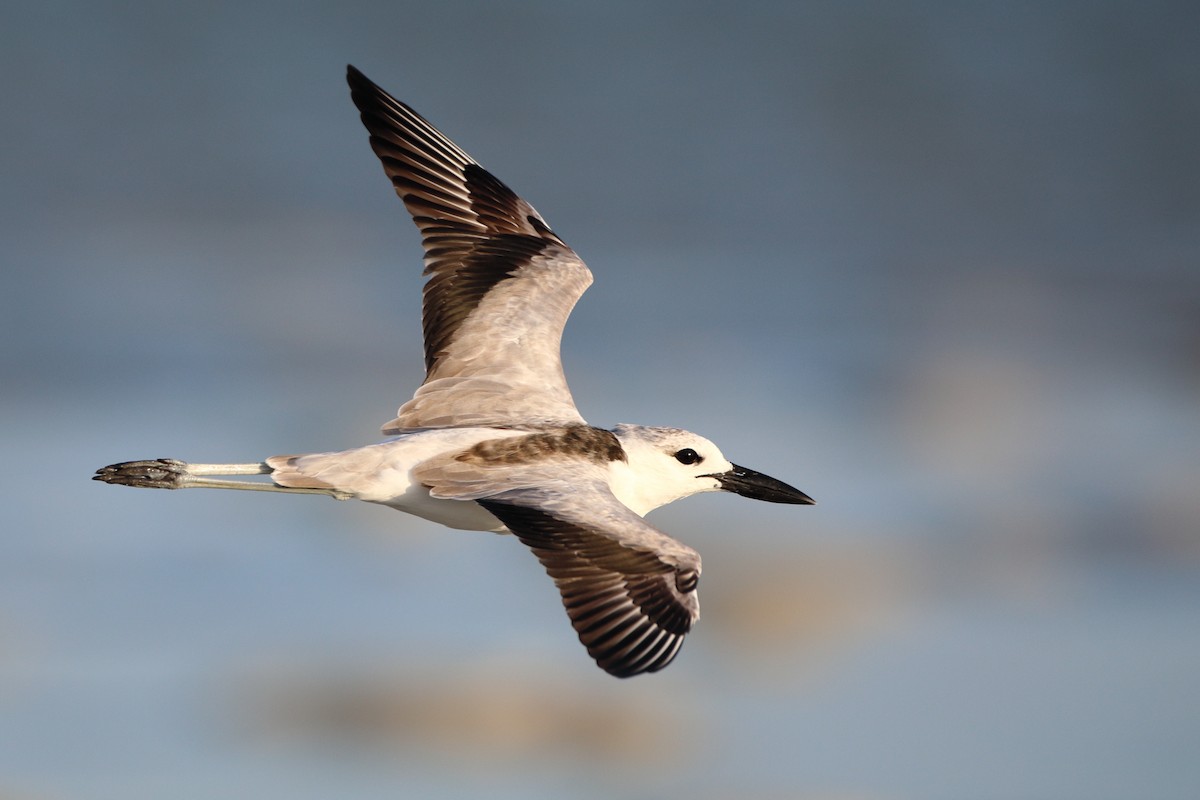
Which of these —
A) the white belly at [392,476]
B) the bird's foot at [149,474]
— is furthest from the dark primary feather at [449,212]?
the bird's foot at [149,474]

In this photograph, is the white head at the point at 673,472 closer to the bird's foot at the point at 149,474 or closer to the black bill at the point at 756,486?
the black bill at the point at 756,486

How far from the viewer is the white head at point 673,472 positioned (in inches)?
497

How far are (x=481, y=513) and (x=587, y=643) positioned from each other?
2.14 metres

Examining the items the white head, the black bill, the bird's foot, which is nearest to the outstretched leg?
the bird's foot

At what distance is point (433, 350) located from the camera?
1396cm

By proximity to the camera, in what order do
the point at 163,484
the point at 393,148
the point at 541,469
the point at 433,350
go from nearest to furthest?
1. the point at 541,469
2. the point at 163,484
3. the point at 433,350
4. the point at 393,148

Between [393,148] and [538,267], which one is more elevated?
[393,148]

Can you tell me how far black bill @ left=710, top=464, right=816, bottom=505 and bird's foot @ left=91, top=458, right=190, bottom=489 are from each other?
444 cm

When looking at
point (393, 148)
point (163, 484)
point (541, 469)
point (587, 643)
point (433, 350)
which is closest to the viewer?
point (587, 643)

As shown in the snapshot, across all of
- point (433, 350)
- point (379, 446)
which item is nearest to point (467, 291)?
point (433, 350)

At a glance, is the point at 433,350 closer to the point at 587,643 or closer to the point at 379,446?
the point at 379,446

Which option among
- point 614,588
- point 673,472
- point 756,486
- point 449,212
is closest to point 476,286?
point 449,212

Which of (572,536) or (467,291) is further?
(467,291)

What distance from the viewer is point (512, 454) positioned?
11812 mm
